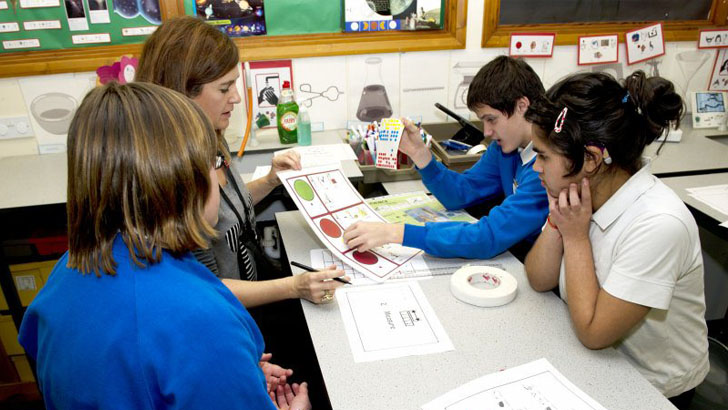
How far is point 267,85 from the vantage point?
93.2 inches

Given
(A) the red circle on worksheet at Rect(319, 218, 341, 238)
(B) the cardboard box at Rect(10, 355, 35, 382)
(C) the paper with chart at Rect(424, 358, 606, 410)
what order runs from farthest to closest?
(B) the cardboard box at Rect(10, 355, 35, 382), (A) the red circle on worksheet at Rect(319, 218, 341, 238), (C) the paper with chart at Rect(424, 358, 606, 410)

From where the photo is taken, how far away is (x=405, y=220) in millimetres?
1651

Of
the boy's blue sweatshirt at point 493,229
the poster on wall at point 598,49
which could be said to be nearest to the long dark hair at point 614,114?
Answer: the boy's blue sweatshirt at point 493,229

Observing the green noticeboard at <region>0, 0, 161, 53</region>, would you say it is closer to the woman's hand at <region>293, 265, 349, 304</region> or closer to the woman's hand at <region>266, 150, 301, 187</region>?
the woman's hand at <region>266, 150, 301, 187</region>

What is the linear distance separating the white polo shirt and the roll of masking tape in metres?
0.21

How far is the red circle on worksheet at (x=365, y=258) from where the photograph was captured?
139 centimetres

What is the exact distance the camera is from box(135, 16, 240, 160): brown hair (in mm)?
1296

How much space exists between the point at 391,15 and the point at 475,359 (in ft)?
5.86

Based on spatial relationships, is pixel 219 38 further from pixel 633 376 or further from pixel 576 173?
pixel 633 376

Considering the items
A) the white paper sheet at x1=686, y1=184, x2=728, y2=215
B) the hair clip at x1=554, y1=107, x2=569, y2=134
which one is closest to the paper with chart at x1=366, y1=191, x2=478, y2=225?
the hair clip at x1=554, y1=107, x2=569, y2=134

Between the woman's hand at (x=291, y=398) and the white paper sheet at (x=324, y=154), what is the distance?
1011 millimetres

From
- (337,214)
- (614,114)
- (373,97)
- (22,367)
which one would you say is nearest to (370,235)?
(337,214)

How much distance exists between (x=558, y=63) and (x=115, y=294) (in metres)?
2.47

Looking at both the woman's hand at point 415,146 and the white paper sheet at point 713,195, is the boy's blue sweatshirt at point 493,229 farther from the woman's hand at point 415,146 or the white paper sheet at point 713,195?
the white paper sheet at point 713,195
